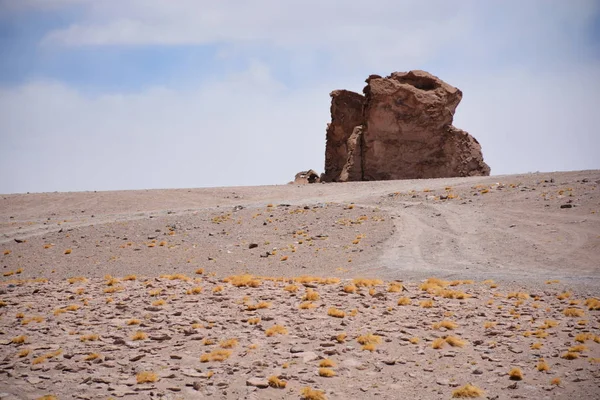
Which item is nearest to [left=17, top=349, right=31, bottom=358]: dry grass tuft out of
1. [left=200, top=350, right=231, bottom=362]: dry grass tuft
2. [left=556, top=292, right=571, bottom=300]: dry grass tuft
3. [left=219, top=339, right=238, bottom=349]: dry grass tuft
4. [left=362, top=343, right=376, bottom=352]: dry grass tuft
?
[left=200, top=350, right=231, bottom=362]: dry grass tuft

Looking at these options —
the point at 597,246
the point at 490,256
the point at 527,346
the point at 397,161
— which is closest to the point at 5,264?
the point at 490,256

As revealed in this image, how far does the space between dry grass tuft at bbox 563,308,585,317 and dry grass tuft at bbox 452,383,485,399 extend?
453cm

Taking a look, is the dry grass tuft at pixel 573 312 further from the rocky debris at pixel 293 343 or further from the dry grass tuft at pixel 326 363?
the dry grass tuft at pixel 326 363

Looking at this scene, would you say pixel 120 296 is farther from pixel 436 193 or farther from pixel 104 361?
pixel 436 193

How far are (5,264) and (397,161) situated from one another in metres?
31.8

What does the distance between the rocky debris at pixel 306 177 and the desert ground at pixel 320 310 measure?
3421 cm

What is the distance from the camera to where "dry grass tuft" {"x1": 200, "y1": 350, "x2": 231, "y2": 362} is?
10711mm

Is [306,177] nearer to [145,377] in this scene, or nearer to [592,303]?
[592,303]

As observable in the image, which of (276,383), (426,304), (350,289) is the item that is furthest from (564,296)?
(276,383)

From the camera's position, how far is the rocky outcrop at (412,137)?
157ft

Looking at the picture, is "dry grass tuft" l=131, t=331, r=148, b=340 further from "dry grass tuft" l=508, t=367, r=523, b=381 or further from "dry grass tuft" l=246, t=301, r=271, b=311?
"dry grass tuft" l=508, t=367, r=523, b=381

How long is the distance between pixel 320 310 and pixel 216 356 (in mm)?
3399

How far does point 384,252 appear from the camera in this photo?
23.2 meters

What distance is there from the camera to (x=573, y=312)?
13.0 m
